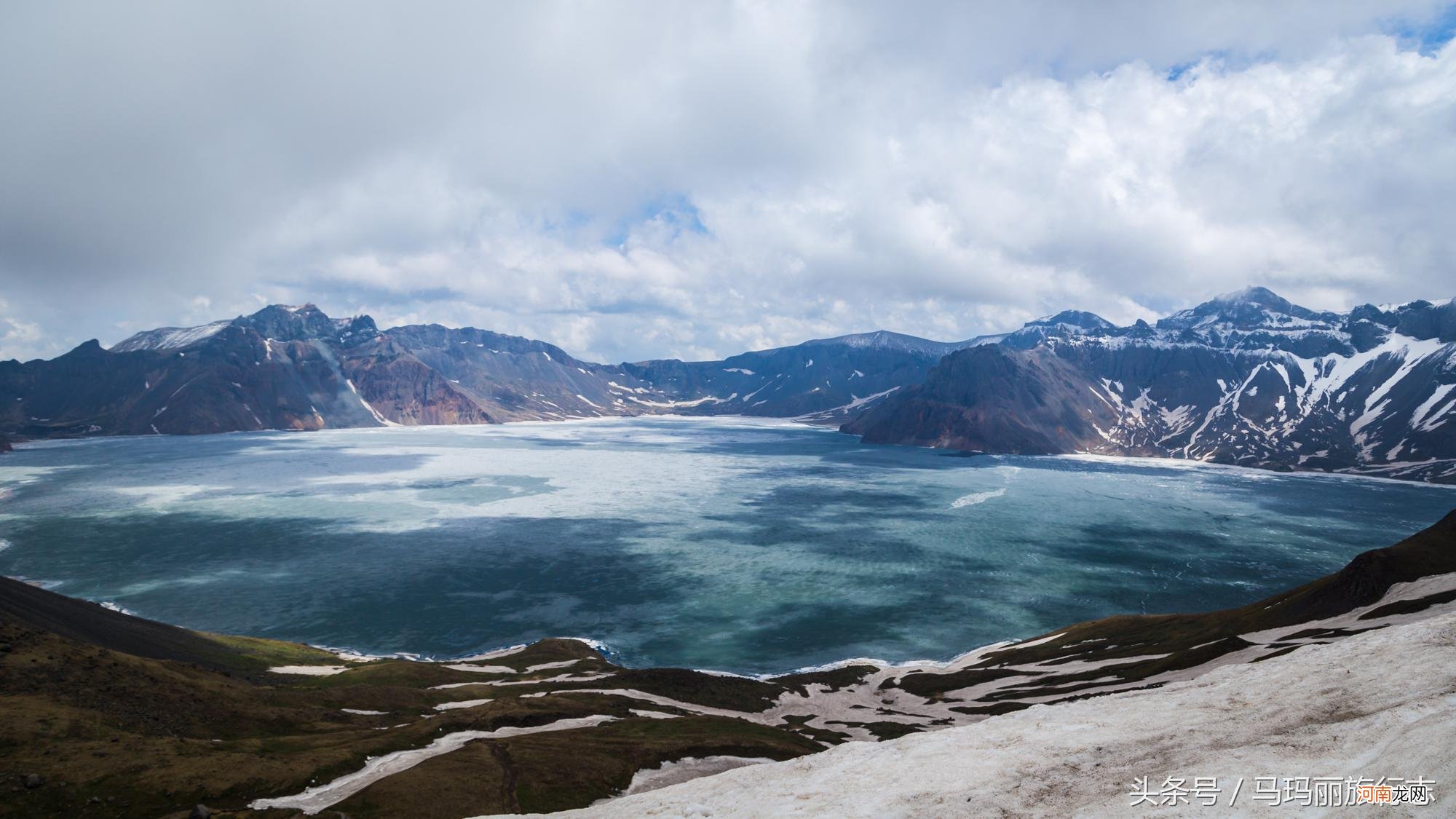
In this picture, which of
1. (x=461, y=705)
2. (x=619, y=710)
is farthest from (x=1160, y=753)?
(x=461, y=705)

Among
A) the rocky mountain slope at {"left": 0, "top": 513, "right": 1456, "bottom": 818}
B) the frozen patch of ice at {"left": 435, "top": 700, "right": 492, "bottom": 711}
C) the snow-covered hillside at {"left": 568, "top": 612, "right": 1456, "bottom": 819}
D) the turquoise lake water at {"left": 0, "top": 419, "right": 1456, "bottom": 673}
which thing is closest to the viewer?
the snow-covered hillside at {"left": 568, "top": 612, "right": 1456, "bottom": 819}

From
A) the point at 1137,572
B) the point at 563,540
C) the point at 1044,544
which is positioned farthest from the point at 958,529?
the point at 563,540

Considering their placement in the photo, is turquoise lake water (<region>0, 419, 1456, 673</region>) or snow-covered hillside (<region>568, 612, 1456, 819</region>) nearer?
snow-covered hillside (<region>568, 612, 1456, 819</region>)

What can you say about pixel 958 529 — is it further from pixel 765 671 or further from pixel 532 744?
pixel 532 744

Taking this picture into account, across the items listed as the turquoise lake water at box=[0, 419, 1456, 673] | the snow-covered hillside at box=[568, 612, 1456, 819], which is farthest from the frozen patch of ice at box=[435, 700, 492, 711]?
the snow-covered hillside at box=[568, 612, 1456, 819]

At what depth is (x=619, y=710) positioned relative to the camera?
202 ft

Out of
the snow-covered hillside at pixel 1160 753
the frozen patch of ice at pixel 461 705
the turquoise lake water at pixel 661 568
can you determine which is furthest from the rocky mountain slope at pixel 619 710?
the turquoise lake water at pixel 661 568

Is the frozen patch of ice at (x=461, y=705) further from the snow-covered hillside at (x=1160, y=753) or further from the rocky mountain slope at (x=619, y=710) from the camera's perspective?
the snow-covered hillside at (x=1160, y=753)

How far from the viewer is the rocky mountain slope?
945 inches

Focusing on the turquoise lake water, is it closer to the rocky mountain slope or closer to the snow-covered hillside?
the rocky mountain slope

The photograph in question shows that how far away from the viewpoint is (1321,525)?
178500 mm

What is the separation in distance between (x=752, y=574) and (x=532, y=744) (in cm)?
7892

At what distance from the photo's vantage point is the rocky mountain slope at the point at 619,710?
2402cm

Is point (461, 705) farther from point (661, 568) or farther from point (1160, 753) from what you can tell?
point (661, 568)
